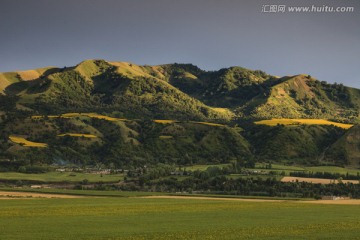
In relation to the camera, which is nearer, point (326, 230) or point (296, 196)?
point (326, 230)

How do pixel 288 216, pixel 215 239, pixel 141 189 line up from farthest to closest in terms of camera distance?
pixel 141 189 → pixel 288 216 → pixel 215 239

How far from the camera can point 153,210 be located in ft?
325

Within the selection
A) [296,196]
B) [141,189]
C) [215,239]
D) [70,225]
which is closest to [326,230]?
[215,239]

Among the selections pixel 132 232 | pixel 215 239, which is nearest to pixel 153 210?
pixel 132 232

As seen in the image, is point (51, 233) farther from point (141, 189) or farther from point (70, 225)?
point (141, 189)

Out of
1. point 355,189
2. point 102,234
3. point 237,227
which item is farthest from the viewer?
point 355,189

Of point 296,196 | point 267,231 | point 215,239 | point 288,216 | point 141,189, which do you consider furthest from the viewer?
point 141,189

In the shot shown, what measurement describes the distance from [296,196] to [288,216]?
87.2 metres

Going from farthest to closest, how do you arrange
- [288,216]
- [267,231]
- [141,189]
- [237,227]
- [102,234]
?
[141,189] < [288,216] < [237,227] < [267,231] < [102,234]

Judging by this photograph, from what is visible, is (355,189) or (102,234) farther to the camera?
(355,189)

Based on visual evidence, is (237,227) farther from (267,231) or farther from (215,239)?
(215,239)

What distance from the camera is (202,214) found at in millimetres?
91375

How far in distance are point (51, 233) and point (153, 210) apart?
1560 inches

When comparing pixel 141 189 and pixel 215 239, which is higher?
pixel 215 239
